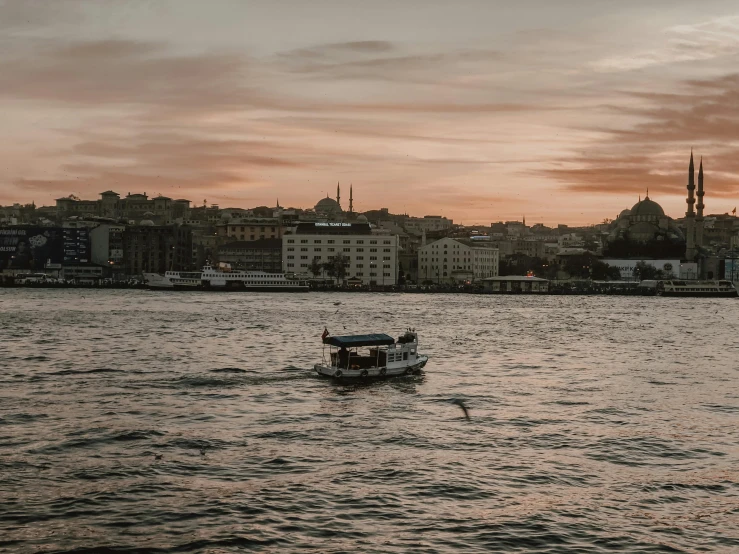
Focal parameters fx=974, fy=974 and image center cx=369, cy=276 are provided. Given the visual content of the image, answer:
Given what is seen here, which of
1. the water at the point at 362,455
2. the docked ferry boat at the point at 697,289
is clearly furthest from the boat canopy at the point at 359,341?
the docked ferry boat at the point at 697,289

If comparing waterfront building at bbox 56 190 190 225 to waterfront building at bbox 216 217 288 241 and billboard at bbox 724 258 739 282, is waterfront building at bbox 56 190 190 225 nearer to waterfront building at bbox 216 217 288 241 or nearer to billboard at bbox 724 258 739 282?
waterfront building at bbox 216 217 288 241

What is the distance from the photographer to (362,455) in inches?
714

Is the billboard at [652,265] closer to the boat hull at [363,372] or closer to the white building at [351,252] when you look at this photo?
the white building at [351,252]

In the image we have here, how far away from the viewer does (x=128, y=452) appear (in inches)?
712

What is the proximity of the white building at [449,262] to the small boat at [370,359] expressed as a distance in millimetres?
102732

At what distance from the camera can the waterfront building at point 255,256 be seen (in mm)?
133250

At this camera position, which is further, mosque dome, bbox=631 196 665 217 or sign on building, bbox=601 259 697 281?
mosque dome, bbox=631 196 665 217

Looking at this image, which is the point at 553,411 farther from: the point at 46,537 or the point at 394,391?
the point at 46,537

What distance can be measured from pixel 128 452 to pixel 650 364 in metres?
22.8

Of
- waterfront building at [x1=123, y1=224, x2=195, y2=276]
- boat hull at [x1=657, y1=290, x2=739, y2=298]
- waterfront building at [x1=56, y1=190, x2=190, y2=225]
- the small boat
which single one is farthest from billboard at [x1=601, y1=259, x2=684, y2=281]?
the small boat

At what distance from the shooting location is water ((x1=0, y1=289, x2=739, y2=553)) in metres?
13.8

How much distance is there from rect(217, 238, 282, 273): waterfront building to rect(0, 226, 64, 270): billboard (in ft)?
73.9

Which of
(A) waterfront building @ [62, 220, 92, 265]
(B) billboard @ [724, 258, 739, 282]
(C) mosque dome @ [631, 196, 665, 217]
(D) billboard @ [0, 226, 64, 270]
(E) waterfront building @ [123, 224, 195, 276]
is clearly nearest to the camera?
(D) billboard @ [0, 226, 64, 270]

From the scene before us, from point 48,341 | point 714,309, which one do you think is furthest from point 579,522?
point 714,309
